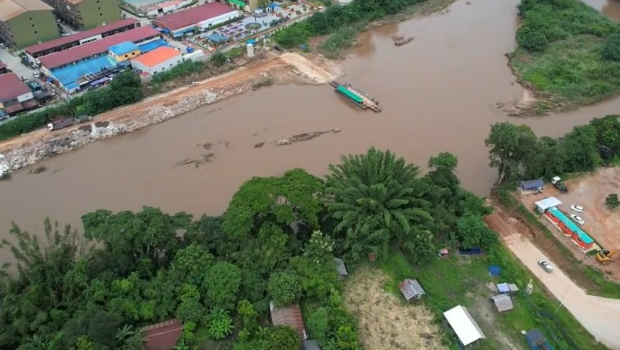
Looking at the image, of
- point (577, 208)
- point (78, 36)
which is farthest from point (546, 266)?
point (78, 36)

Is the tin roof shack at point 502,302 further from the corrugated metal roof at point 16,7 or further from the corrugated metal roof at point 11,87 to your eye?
the corrugated metal roof at point 16,7

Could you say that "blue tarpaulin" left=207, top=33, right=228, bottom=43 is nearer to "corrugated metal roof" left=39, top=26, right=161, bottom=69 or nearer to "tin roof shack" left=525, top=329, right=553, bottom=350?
"corrugated metal roof" left=39, top=26, right=161, bottom=69

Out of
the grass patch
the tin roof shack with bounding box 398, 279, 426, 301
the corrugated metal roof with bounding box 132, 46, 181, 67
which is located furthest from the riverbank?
the tin roof shack with bounding box 398, 279, 426, 301

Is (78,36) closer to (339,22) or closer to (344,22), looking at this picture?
(339,22)

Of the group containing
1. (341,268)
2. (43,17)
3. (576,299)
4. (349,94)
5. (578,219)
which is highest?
(43,17)

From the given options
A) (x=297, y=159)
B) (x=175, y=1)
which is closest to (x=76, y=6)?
(x=175, y=1)
